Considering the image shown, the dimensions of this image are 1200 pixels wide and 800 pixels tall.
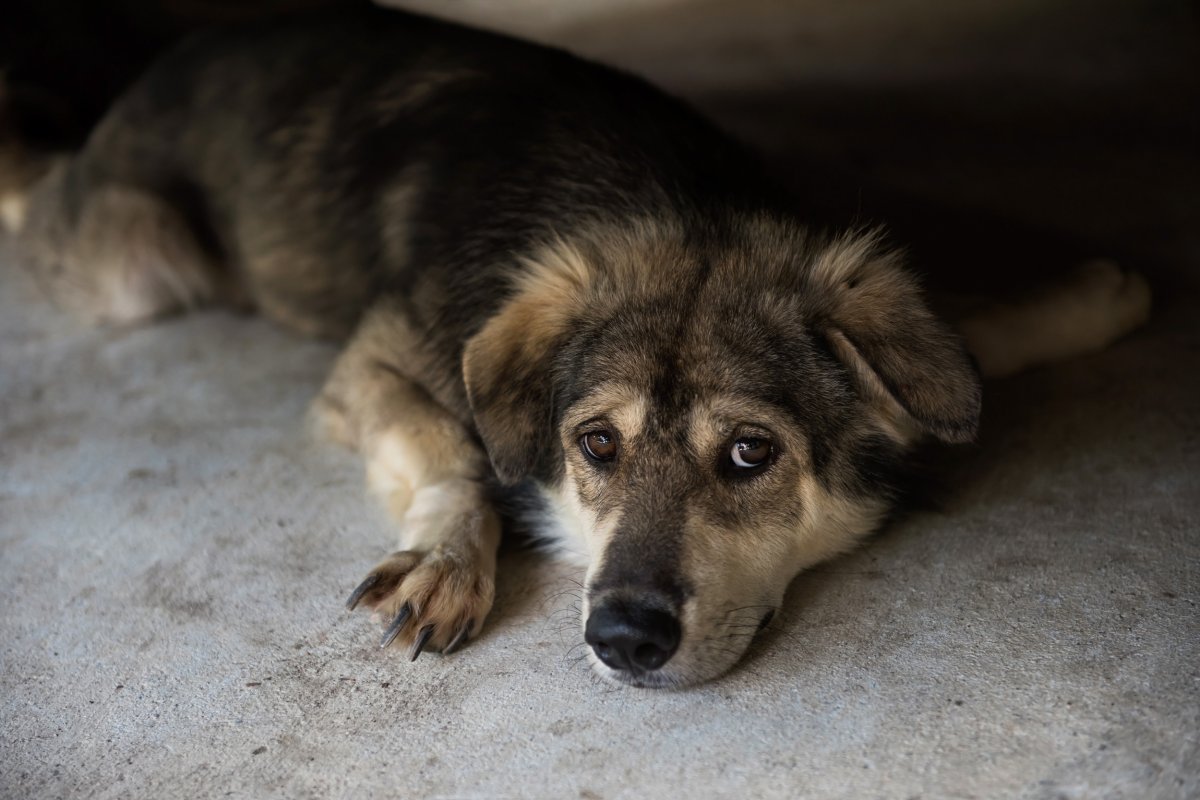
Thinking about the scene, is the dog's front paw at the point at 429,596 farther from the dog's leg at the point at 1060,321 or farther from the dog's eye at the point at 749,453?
the dog's leg at the point at 1060,321

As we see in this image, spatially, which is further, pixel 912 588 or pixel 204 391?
pixel 204 391

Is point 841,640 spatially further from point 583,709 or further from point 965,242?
point 965,242

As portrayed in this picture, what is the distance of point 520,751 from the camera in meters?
2.54

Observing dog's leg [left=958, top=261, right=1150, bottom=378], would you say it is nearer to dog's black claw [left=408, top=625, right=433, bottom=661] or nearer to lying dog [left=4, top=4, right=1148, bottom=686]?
lying dog [left=4, top=4, right=1148, bottom=686]

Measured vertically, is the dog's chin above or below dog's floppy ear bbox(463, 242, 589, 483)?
below

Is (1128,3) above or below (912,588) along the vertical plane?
above

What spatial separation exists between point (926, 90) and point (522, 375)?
3786 millimetres

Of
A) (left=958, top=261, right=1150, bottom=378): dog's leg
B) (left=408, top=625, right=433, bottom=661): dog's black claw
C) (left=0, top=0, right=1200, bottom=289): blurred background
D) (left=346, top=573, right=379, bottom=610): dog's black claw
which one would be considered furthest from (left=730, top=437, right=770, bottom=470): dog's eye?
(left=0, top=0, right=1200, bottom=289): blurred background

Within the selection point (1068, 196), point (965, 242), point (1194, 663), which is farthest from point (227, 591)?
point (1068, 196)

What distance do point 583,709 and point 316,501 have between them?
136 centimetres

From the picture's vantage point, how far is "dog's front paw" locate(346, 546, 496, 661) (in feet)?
9.45

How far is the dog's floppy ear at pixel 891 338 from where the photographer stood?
2.70 metres

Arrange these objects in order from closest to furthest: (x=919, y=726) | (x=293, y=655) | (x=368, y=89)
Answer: (x=919, y=726), (x=293, y=655), (x=368, y=89)

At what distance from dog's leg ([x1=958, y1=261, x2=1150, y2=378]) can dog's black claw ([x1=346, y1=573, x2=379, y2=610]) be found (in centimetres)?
204
